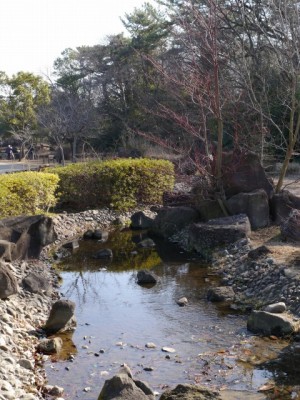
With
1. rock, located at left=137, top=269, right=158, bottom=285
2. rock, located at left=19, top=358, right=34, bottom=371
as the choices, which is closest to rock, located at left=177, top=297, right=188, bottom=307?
rock, located at left=137, top=269, right=158, bottom=285

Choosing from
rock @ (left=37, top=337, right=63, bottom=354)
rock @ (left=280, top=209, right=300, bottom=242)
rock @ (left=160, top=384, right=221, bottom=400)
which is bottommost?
rock @ (left=37, top=337, right=63, bottom=354)

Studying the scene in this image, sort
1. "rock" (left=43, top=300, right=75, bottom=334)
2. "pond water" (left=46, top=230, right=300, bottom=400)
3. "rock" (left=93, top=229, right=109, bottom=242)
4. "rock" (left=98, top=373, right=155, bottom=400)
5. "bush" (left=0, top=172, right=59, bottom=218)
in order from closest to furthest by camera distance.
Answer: "rock" (left=98, top=373, right=155, bottom=400), "pond water" (left=46, top=230, right=300, bottom=400), "rock" (left=43, top=300, right=75, bottom=334), "bush" (left=0, top=172, right=59, bottom=218), "rock" (left=93, top=229, right=109, bottom=242)

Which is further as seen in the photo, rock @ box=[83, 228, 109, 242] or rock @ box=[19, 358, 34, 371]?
rock @ box=[83, 228, 109, 242]

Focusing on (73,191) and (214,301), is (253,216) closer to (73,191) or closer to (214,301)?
(214,301)

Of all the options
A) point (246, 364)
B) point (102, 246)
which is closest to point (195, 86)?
point (102, 246)

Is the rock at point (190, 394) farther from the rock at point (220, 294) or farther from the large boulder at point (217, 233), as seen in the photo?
the large boulder at point (217, 233)

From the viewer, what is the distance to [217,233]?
1291 centimetres

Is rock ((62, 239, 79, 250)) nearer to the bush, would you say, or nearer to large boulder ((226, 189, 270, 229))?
the bush

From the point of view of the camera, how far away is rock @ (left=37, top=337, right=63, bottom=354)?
7.49m

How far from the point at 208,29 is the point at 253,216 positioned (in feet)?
15.3

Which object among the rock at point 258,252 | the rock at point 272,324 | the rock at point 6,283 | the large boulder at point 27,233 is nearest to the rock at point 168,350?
the rock at point 272,324

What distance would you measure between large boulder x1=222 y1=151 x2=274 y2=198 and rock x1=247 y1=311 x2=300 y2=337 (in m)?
6.82

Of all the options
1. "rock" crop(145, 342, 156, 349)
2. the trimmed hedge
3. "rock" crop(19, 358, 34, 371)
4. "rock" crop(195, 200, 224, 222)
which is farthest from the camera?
the trimmed hedge

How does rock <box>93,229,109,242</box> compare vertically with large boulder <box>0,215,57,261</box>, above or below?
below
